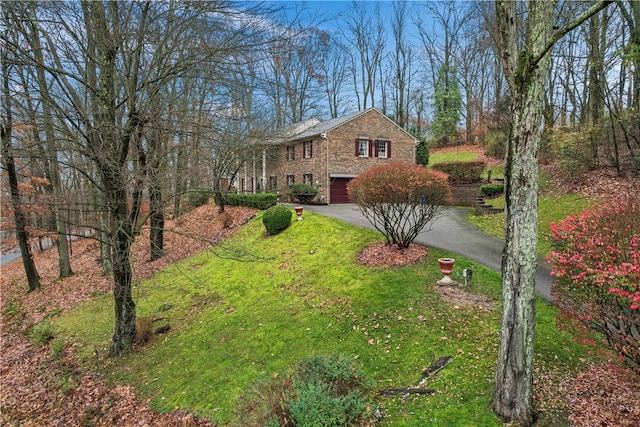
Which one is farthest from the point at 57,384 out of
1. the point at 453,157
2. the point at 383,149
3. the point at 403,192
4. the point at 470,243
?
the point at 453,157

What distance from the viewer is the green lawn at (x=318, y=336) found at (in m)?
4.31

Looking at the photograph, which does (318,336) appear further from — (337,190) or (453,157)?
(453,157)

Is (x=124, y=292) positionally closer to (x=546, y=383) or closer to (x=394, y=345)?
(x=394, y=345)

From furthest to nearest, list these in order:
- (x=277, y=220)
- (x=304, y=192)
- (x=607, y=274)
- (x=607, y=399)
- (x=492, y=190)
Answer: (x=304, y=192) < (x=492, y=190) < (x=277, y=220) < (x=607, y=399) < (x=607, y=274)

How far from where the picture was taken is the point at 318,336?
5.93 meters

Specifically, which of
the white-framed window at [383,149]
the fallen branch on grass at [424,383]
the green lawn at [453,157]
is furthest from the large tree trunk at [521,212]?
the green lawn at [453,157]

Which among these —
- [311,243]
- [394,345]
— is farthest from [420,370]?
[311,243]

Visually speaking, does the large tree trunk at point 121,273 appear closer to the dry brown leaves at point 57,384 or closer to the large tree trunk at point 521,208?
the dry brown leaves at point 57,384

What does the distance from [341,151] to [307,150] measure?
273 centimetres

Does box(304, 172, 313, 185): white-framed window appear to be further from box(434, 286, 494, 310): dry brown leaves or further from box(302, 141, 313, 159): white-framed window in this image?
box(434, 286, 494, 310): dry brown leaves

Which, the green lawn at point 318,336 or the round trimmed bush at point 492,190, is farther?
the round trimmed bush at point 492,190

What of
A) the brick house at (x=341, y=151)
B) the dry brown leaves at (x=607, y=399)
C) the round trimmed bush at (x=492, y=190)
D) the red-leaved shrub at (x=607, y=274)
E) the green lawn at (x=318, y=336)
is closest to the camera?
the red-leaved shrub at (x=607, y=274)

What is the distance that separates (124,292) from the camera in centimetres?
684

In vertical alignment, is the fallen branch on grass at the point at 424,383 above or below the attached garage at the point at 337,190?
below
